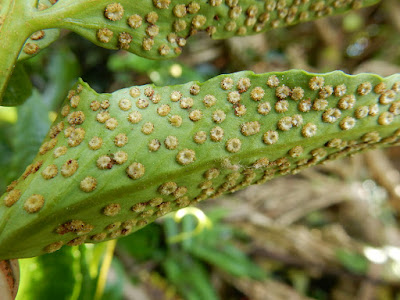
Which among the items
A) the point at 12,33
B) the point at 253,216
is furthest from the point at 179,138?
the point at 253,216

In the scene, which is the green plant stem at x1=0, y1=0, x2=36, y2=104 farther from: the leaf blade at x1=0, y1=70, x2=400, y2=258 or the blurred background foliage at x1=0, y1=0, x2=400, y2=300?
the blurred background foliage at x1=0, y1=0, x2=400, y2=300

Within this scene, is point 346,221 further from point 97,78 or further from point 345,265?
point 97,78

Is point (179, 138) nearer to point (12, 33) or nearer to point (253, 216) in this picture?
point (12, 33)

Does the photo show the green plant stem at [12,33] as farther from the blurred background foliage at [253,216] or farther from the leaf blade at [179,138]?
the blurred background foliage at [253,216]

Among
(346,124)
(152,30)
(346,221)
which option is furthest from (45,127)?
(346,221)

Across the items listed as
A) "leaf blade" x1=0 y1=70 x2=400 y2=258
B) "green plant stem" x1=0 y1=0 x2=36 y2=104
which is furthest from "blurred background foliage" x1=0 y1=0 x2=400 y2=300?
A: "green plant stem" x1=0 y1=0 x2=36 y2=104
